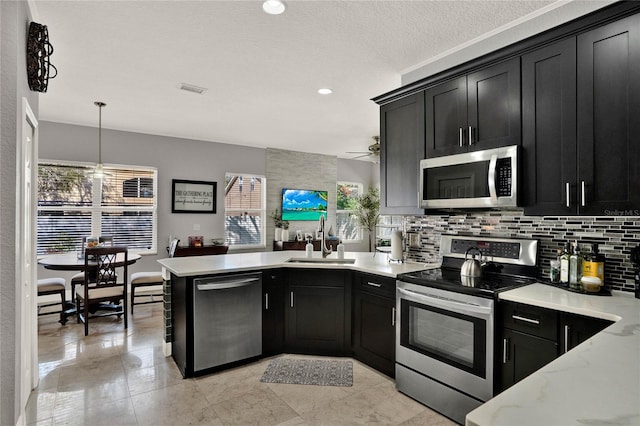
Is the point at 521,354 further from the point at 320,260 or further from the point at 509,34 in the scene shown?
the point at 509,34

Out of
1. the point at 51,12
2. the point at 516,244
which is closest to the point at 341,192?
the point at 516,244

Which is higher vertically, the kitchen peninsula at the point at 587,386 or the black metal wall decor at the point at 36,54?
the black metal wall decor at the point at 36,54

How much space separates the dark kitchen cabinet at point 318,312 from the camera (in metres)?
3.15

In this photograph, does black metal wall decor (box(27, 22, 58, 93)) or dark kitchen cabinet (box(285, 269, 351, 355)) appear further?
dark kitchen cabinet (box(285, 269, 351, 355))

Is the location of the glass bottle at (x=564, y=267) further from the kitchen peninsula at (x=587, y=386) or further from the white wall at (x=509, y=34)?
the white wall at (x=509, y=34)

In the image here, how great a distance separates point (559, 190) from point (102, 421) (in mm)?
3269

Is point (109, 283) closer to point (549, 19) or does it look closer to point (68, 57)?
point (68, 57)

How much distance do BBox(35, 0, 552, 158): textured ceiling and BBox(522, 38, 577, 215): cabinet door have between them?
0.45 meters

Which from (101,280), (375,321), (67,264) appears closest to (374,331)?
(375,321)

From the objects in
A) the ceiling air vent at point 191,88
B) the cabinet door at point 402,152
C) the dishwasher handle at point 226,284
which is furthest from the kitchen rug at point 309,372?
the ceiling air vent at point 191,88

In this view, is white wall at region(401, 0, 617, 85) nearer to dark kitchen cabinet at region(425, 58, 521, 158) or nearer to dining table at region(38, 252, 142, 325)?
dark kitchen cabinet at region(425, 58, 521, 158)

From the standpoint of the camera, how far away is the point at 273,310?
3.19m

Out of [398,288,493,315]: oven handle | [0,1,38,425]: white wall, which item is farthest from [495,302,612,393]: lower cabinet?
[0,1,38,425]: white wall

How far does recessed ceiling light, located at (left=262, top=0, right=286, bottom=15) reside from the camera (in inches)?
88.8
